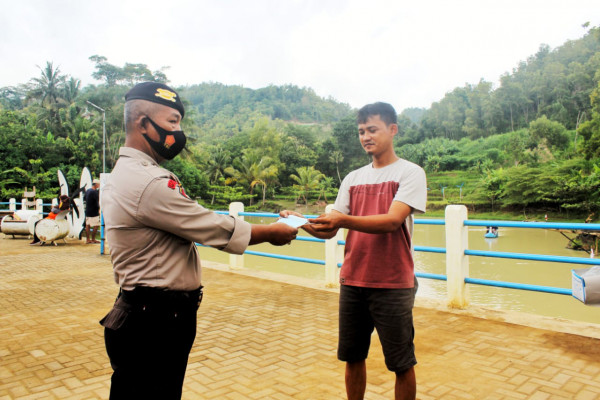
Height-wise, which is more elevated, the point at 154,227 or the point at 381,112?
the point at 381,112

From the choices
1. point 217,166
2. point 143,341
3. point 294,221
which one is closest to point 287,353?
point 294,221

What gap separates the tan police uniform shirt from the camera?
1605mm

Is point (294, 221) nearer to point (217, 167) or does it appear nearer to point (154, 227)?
point (154, 227)

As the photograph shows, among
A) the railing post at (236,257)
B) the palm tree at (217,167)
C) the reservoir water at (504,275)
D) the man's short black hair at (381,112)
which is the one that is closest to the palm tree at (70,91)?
the palm tree at (217,167)

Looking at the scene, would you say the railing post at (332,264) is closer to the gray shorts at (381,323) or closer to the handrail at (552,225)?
the handrail at (552,225)

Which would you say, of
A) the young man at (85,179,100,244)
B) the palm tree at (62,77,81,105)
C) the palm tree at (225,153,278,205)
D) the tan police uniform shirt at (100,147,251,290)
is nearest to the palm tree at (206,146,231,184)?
the palm tree at (225,153,278,205)

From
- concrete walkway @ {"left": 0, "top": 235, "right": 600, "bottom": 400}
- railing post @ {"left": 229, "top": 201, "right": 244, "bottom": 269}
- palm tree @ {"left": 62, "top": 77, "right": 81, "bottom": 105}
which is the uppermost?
palm tree @ {"left": 62, "top": 77, "right": 81, "bottom": 105}

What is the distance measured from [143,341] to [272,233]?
25.8 inches

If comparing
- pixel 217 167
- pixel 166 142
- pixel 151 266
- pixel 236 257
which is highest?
pixel 217 167

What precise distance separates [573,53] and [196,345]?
8747 cm

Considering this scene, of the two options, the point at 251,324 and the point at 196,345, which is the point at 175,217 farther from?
the point at 251,324

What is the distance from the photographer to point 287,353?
3.64 meters

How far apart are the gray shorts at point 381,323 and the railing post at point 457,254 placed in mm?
2824

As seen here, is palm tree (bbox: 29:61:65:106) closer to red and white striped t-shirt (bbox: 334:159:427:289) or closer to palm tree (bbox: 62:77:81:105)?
palm tree (bbox: 62:77:81:105)
